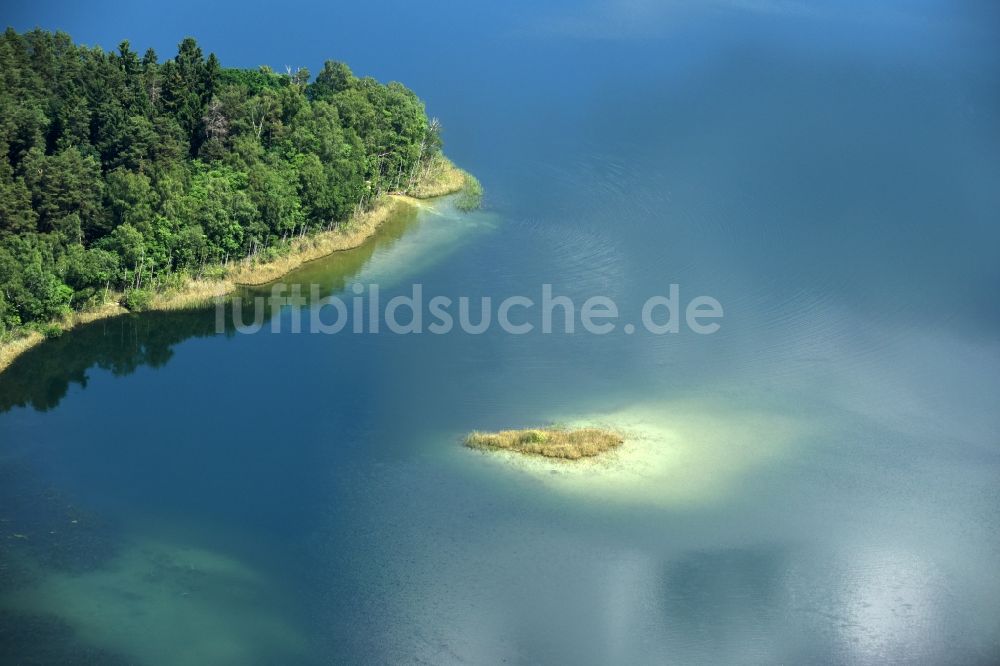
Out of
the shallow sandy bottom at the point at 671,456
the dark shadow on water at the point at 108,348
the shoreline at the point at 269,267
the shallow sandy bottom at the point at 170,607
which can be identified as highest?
the shoreline at the point at 269,267

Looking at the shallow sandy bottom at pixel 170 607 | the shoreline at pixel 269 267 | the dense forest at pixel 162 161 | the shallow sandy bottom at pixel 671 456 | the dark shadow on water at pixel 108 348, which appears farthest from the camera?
the dense forest at pixel 162 161

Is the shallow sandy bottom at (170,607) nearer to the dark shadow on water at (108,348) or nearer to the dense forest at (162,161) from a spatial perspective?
the dark shadow on water at (108,348)

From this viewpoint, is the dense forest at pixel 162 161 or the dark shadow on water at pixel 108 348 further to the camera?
the dense forest at pixel 162 161

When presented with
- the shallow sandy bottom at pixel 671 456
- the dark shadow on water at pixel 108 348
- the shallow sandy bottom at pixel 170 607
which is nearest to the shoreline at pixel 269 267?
the dark shadow on water at pixel 108 348

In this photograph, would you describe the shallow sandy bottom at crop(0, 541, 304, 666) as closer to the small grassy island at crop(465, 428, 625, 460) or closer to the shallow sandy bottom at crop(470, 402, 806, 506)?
the small grassy island at crop(465, 428, 625, 460)

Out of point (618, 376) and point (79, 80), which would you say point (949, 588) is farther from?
point (79, 80)

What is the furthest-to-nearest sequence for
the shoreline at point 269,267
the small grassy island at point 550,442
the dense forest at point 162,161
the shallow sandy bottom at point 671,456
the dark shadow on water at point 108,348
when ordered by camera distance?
the dense forest at point 162,161
the shoreline at point 269,267
the dark shadow on water at point 108,348
the small grassy island at point 550,442
the shallow sandy bottom at point 671,456
